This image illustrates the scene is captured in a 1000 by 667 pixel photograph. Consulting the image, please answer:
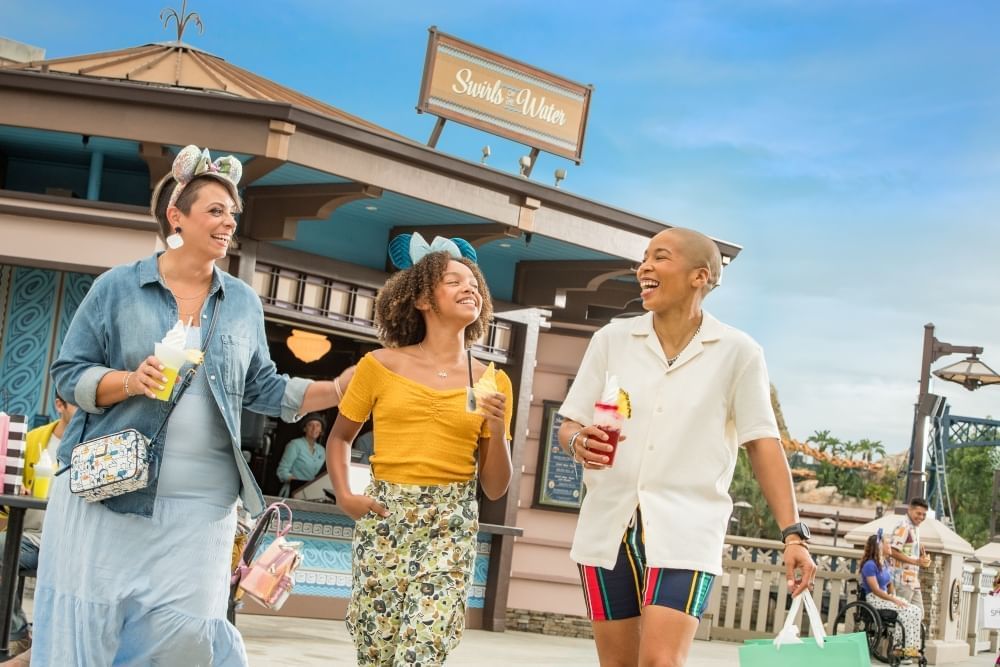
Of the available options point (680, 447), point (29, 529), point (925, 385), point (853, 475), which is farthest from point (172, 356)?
point (853, 475)

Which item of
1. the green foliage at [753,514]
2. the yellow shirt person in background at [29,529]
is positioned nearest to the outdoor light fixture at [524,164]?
the yellow shirt person in background at [29,529]

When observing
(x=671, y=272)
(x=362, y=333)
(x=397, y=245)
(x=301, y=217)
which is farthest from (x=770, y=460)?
(x=362, y=333)

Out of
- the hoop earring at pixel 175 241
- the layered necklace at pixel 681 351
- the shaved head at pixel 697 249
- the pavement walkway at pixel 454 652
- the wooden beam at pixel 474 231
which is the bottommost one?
the pavement walkway at pixel 454 652

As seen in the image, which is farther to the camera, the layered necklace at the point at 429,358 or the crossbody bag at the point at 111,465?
the layered necklace at the point at 429,358

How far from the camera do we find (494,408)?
4539mm

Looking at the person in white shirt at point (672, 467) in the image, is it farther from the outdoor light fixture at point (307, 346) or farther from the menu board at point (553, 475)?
the menu board at point (553, 475)

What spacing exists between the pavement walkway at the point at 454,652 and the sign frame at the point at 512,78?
4.56 metres

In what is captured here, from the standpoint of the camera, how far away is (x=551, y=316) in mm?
14227

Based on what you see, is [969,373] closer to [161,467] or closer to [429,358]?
[429,358]

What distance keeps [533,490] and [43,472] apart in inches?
286

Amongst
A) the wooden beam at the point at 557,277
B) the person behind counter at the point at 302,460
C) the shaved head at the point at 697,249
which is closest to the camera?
the shaved head at the point at 697,249

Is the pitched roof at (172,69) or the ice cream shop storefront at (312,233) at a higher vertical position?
the pitched roof at (172,69)

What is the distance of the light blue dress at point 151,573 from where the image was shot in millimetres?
3646

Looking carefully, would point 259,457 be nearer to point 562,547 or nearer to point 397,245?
point 562,547
